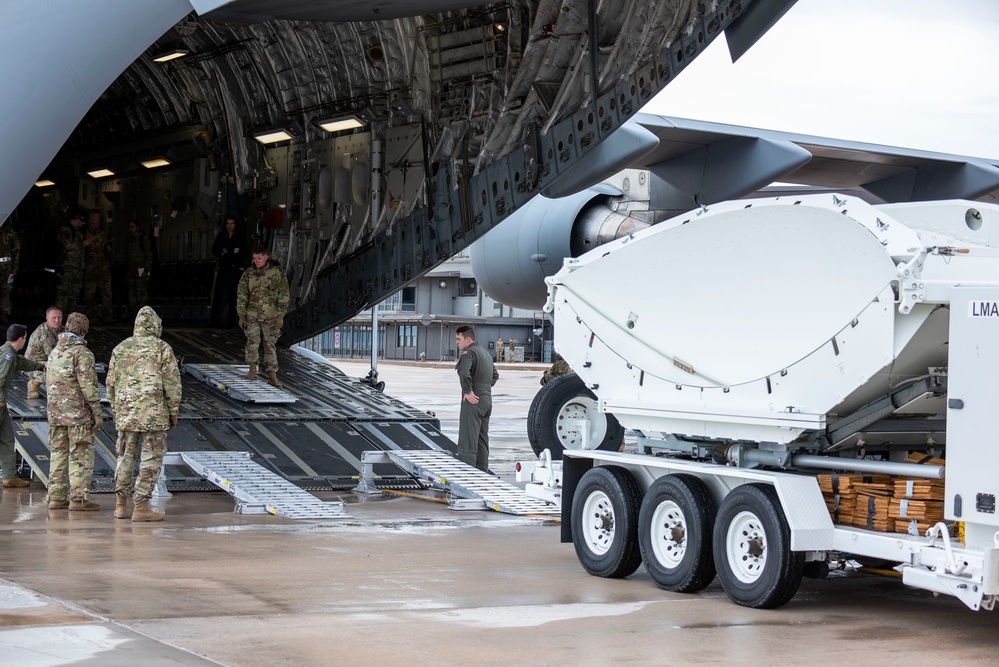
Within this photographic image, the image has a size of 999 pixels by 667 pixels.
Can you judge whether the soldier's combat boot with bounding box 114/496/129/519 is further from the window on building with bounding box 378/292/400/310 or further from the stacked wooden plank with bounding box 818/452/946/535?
the window on building with bounding box 378/292/400/310

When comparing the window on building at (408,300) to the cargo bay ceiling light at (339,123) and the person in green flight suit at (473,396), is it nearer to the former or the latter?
the cargo bay ceiling light at (339,123)

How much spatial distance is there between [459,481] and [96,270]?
915cm

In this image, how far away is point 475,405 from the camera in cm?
1471

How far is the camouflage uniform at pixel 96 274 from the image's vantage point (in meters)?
19.4

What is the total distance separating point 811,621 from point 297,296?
12299mm

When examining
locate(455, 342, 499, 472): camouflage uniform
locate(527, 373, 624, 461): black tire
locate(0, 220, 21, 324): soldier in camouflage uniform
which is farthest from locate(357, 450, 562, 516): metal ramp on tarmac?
locate(0, 220, 21, 324): soldier in camouflage uniform

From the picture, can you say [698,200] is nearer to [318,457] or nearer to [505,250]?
[505,250]

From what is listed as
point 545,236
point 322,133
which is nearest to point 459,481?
point 545,236

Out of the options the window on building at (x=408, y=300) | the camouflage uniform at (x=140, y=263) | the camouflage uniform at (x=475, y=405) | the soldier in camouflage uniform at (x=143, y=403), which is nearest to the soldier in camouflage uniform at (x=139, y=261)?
the camouflage uniform at (x=140, y=263)

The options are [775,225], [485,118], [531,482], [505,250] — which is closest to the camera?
[775,225]

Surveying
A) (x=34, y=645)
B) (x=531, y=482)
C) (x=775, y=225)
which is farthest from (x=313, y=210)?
(x=34, y=645)

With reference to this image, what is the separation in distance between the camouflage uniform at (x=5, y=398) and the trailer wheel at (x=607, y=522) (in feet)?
21.7

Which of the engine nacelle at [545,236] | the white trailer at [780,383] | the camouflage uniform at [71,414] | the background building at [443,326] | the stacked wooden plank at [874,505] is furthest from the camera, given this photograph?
the background building at [443,326]

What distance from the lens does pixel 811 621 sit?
7531mm
